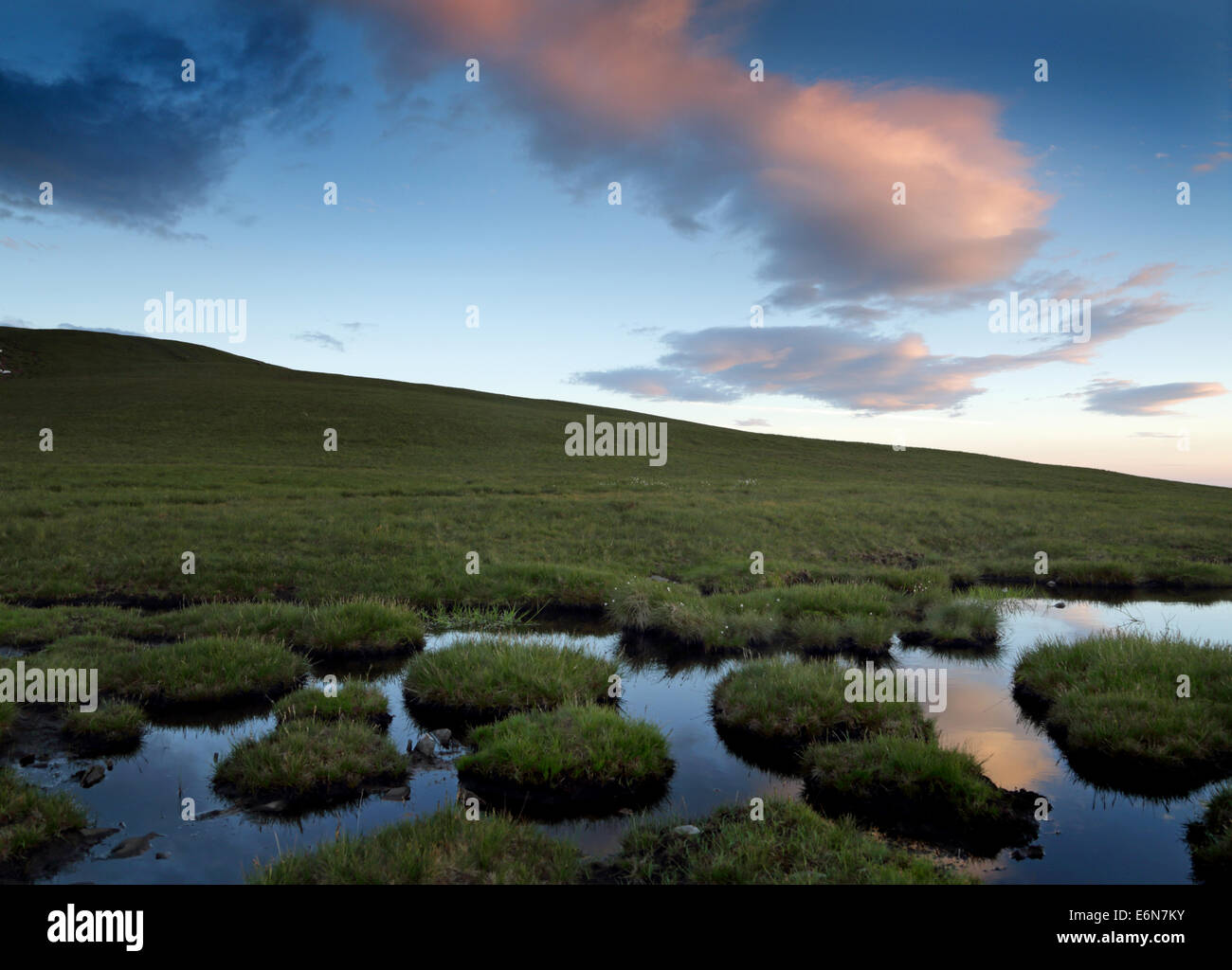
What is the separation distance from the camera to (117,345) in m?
114

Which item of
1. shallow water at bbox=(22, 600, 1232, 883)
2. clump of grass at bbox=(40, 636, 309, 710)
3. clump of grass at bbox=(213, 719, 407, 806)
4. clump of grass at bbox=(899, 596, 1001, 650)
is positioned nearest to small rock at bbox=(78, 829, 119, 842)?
shallow water at bbox=(22, 600, 1232, 883)

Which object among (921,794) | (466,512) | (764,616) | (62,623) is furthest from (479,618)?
(466,512)

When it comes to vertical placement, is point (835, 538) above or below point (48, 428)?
below

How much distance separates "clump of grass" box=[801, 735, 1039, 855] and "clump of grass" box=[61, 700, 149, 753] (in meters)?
9.86

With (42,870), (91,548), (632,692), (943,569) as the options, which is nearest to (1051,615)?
(943,569)

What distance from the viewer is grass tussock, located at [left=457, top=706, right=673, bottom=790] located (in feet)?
30.5

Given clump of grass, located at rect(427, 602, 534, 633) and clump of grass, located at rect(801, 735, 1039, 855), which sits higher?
clump of grass, located at rect(427, 602, 534, 633)

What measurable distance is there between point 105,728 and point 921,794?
1145 centimetres

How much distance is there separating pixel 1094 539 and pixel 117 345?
5253 inches

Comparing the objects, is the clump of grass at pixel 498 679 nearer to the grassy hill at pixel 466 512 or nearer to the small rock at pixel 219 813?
the small rock at pixel 219 813

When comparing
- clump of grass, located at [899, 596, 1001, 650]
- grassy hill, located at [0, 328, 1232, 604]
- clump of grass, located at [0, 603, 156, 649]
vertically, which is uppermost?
grassy hill, located at [0, 328, 1232, 604]

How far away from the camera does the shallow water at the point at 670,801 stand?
742 centimetres

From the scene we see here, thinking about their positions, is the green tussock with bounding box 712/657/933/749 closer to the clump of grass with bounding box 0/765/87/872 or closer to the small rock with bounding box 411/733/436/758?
the small rock with bounding box 411/733/436/758
